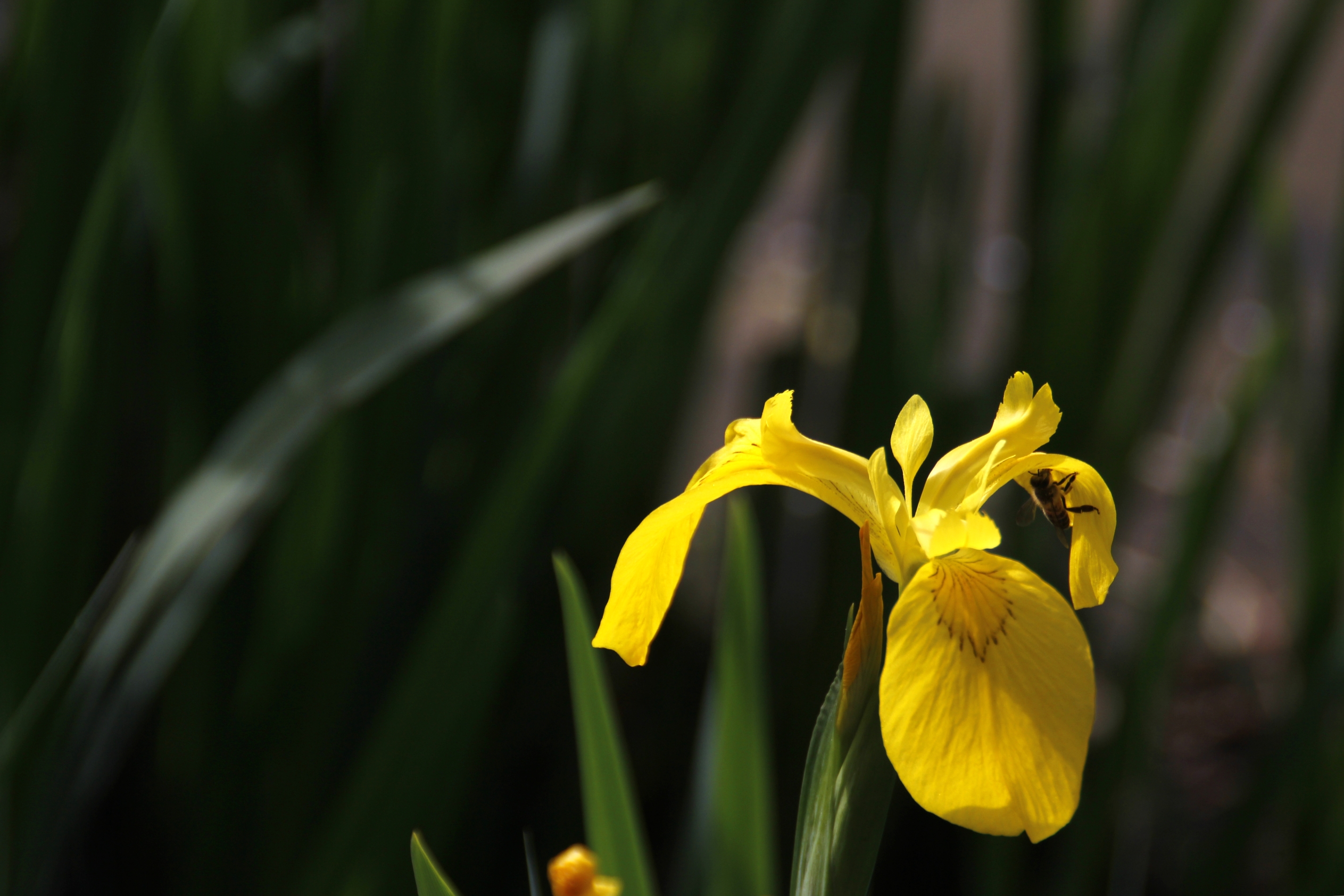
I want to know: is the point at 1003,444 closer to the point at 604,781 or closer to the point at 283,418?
the point at 604,781

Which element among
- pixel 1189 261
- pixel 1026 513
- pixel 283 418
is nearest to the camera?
pixel 1026 513

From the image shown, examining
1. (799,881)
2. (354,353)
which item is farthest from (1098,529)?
(354,353)

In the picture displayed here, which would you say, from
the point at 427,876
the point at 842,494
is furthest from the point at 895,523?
the point at 427,876

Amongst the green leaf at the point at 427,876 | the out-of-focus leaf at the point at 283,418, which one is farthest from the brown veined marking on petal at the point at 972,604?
the out-of-focus leaf at the point at 283,418

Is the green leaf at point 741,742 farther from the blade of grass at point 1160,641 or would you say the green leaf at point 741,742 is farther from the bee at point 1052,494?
the blade of grass at point 1160,641

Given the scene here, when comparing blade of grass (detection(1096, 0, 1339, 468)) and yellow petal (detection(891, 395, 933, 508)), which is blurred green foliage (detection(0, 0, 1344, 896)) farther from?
yellow petal (detection(891, 395, 933, 508))

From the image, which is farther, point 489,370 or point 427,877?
point 489,370

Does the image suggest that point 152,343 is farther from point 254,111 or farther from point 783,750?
point 783,750
